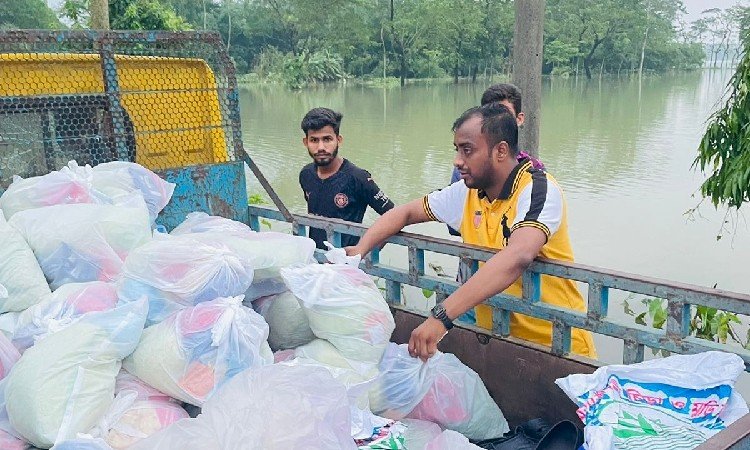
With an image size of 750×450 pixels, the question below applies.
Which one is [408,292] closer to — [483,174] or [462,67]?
[483,174]

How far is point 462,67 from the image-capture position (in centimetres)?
5425

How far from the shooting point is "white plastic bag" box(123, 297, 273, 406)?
1.70 m

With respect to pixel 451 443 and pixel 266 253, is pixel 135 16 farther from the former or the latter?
pixel 451 443

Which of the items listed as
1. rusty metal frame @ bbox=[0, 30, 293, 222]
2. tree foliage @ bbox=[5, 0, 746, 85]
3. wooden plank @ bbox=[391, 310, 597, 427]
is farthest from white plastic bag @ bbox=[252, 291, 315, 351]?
tree foliage @ bbox=[5, 0, 746, 85]

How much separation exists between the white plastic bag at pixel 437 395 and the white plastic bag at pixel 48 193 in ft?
4.25

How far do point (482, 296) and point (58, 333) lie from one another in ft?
3.82

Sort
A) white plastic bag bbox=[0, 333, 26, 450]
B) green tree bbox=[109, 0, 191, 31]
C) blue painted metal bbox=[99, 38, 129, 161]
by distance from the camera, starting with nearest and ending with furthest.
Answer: white plastic bag bbox=[0, 333, 26, 450], blue painted metal bbox=[99, 38, 129, 161], green tree bbox=[109, 0, 191, 31]

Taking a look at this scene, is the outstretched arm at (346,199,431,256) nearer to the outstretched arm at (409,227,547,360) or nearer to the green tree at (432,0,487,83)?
the outstretched arm at (409,227,547,360)

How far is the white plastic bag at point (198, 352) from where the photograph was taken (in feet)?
5.58

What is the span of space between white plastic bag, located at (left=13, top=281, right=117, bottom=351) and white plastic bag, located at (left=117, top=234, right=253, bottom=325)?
71 mm

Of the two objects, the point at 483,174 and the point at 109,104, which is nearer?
the point at 483,174

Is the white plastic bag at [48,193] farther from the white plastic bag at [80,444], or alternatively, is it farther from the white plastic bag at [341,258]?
the white plastic bag at [80,444]

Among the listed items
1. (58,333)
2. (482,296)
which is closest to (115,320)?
(58,333)

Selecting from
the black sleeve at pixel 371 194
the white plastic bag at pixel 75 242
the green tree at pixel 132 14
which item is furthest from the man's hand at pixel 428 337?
the green tree at pixel 132 14
